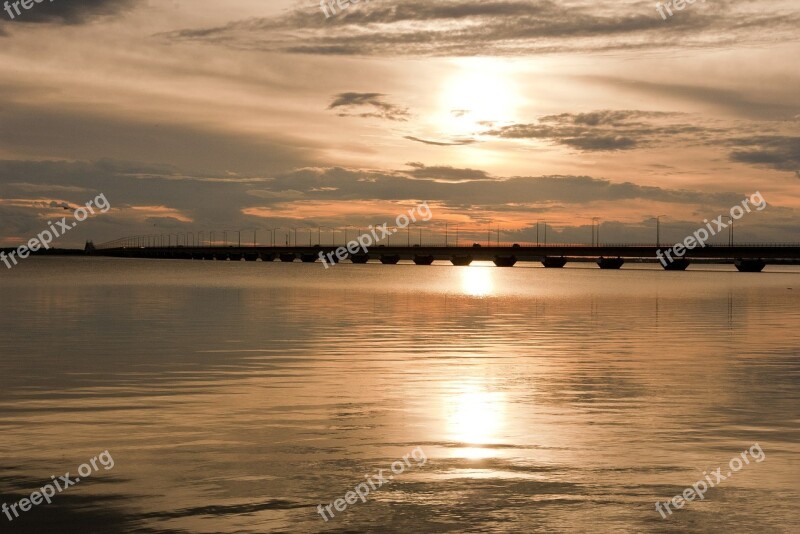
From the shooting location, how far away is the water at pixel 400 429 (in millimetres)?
13859

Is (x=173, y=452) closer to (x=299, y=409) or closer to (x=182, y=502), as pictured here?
(x=182, y=502)

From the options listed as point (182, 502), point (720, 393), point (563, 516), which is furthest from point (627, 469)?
point (720, 393)

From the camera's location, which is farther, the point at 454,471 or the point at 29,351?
the point at 29,351

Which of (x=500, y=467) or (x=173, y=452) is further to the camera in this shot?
(x=173, y=452)

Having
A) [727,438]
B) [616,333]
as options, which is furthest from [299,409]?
[616,333]

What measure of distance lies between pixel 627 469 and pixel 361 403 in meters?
8.67

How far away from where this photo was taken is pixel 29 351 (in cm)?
3650

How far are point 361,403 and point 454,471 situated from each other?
314 inches

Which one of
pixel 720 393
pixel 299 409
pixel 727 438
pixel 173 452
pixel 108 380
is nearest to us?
pixel 173 452

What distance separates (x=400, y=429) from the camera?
20.2 m

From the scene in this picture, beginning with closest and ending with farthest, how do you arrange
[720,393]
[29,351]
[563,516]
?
1. [563,516]
2. [720,393]
3. [29,351]

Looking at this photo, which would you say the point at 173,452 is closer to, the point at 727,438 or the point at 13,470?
the point at 13,470

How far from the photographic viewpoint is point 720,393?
86.4 feet

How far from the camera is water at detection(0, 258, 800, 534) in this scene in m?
13.9
